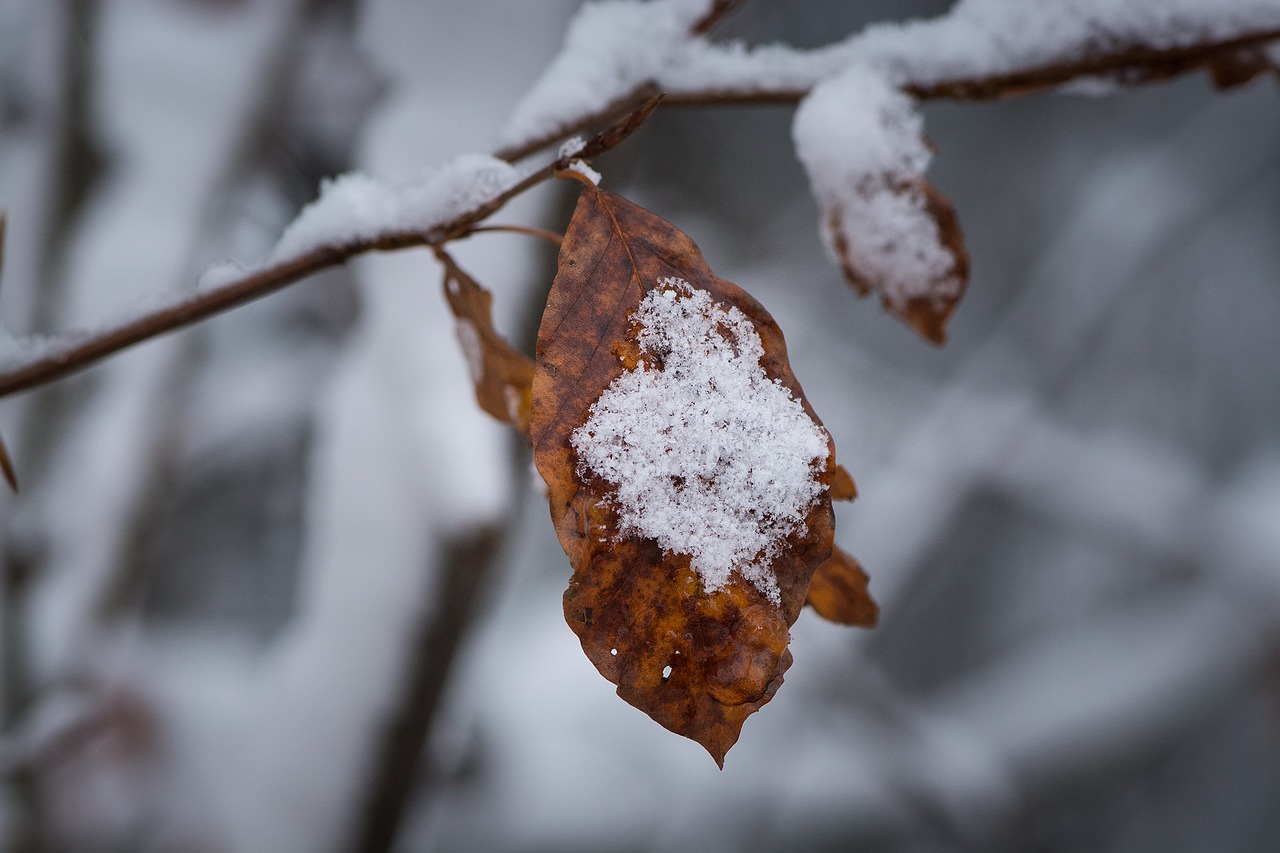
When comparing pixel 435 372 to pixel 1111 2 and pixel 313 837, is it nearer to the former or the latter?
pixel 313 837

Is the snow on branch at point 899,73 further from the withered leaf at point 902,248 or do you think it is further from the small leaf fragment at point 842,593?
the small leaf fragment at point 842,593

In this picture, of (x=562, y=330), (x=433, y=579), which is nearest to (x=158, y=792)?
(x=433, y=579)

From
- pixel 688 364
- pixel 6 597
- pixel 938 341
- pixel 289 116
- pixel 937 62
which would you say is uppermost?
pixel 289 116

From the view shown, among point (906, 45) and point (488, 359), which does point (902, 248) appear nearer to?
point (906, 45)

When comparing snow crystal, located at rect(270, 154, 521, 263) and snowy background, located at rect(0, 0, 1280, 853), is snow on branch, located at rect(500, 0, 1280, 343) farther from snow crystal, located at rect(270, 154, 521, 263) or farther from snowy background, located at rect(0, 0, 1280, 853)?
snowy background, located at rect(0, 0, 1280, 853)

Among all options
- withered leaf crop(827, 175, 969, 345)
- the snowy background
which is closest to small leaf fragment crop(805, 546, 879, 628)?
withered leaf crop(827, 175, 969, 345)

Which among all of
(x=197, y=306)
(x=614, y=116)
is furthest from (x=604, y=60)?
(x=197, y=306)
